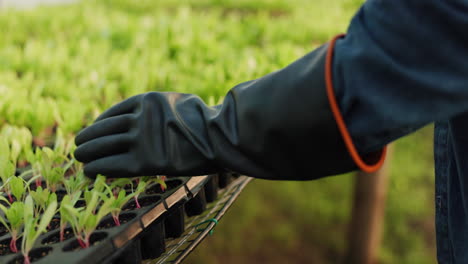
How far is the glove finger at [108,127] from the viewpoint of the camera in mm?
1254

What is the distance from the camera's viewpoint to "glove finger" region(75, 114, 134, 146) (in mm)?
1254

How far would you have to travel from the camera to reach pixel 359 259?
13.5 feet

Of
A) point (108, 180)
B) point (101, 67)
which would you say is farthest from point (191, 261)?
point (108, 180)

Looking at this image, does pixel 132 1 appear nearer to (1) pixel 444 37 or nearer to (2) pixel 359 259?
(2) pixel 359 259

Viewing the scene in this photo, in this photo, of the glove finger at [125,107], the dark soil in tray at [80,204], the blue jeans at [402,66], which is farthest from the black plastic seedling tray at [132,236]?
the blue jeans at [402,66]

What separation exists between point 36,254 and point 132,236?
22cm

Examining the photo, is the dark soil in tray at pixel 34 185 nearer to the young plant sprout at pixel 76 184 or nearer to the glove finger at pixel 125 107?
the young plant sprout at pixel 76 184

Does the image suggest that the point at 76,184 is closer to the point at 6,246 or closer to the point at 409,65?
the point at 6,246

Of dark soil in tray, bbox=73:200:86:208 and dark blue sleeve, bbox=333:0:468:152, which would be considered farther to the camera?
dark soil in tray, bbox=73:200:86:208

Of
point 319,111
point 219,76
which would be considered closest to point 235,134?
point 319,111

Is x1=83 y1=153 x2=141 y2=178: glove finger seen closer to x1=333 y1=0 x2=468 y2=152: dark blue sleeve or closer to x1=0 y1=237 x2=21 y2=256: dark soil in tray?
x1=0 y1=237 x2=21 y2=256: dark soil in tray

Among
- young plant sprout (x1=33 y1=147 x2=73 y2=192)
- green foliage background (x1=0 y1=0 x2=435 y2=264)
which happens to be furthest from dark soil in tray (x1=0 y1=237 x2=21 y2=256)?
green foliage background (x1=0 y1=0 x2=435 y2=264)

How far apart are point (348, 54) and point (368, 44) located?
46 millimetres

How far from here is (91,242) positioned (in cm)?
109
